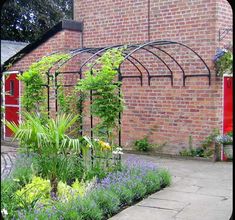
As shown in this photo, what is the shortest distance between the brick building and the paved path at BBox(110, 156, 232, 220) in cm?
159

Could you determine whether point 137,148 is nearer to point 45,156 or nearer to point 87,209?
point 45,156

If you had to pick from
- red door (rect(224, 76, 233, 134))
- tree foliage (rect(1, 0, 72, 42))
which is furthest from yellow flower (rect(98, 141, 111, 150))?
tree foliage (rect(1, 0, 72, 42))

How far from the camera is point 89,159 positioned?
21.7 feet

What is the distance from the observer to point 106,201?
514 cm

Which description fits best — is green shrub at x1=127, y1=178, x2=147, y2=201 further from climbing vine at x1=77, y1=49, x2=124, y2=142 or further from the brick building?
the brick building

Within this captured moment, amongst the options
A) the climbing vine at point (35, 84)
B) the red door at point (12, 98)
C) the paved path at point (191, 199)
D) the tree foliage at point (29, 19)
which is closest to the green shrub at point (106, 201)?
the paved path at point (191, 199)

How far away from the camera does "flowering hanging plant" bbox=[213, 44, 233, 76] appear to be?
8.92m

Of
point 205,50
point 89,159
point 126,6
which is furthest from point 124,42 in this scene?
point 89,159

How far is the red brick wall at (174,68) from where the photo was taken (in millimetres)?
9391

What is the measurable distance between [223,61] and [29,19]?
Result: 13.7 m

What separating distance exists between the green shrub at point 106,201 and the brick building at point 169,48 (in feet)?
15.6

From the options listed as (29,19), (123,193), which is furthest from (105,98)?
(29,19)

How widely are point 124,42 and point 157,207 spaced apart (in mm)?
6166

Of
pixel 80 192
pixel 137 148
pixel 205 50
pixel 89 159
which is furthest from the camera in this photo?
pixel 137 148
